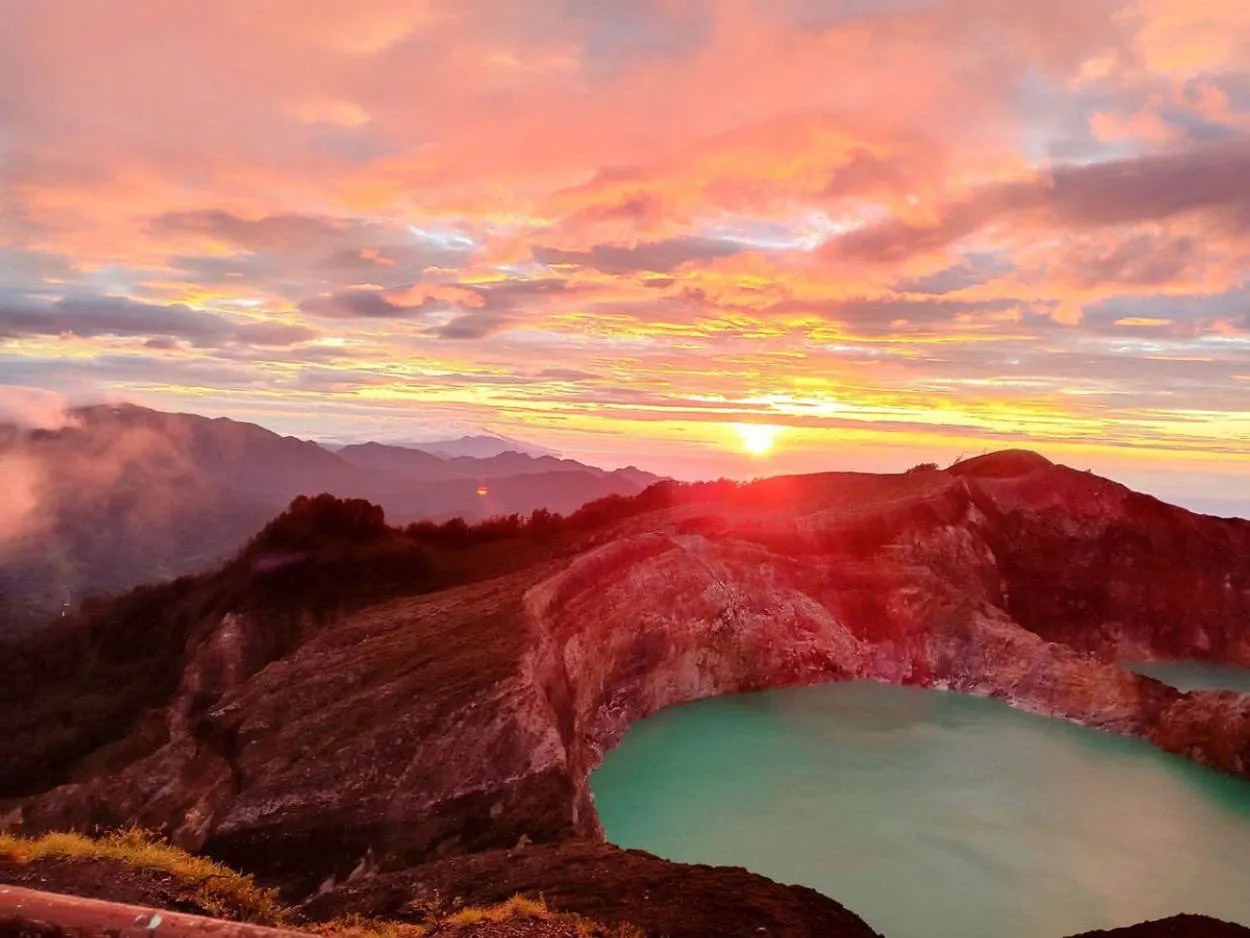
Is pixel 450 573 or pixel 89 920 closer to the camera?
pixel 89 920

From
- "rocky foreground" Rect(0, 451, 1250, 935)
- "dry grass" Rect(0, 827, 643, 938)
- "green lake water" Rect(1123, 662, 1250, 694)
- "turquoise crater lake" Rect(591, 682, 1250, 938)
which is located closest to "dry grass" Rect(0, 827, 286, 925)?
"dry grass" Rect(0, 827, 643, 938)

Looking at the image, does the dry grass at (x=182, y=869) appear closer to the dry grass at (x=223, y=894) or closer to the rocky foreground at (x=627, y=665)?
the dry grass at (x=223, y=894)

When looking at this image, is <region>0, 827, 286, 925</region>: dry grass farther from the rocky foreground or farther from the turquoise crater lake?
the turquoise crater lake

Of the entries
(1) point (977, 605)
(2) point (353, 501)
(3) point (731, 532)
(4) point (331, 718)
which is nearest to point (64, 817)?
(4) point (331, 718)

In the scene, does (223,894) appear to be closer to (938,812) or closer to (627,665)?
(938,812)

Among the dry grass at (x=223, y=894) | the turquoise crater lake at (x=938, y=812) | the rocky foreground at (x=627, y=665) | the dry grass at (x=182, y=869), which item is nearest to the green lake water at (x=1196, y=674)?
the rocky foreground at (x=627, y=665)

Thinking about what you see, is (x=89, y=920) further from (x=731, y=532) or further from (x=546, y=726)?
(x=731, y=532)
